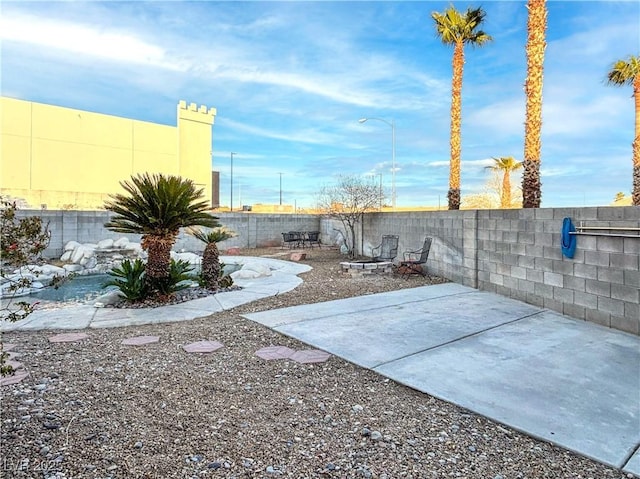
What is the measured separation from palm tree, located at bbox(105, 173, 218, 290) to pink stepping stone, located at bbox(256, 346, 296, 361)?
3.22 metres

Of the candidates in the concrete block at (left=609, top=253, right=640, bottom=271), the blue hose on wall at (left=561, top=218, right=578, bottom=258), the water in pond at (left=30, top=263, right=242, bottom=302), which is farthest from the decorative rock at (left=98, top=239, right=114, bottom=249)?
the concrete block at (left=609, top=253, right=640, bottom=271)

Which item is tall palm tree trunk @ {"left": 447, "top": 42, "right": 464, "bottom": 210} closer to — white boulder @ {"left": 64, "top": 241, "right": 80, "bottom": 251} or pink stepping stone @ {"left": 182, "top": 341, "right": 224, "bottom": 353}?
pink stepping stone @ {"left": 182, "top": 341, "right": 224, "bottom": 353}

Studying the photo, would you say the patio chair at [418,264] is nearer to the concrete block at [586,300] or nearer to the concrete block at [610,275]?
the concrete block at [586,300]

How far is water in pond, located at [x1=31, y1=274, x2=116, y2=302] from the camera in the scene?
288 inches

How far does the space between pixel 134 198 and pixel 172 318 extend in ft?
7.33

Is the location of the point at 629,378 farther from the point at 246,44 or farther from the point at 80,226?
the point at 80,226

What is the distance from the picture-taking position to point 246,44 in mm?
11008

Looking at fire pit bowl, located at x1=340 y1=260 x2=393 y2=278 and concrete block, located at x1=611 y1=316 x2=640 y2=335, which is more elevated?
fire pit bowl, located at x1=340 y1=260 x2=393 y2=278

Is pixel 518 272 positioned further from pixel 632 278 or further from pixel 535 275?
pixel 632 278

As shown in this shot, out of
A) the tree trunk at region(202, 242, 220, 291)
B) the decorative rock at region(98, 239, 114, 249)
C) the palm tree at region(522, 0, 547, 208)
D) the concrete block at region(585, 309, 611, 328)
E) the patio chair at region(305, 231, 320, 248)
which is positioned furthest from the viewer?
the patio chair at region(305, 231, 320, 248)

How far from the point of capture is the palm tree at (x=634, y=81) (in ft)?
47.6

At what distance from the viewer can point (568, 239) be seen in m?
5.90

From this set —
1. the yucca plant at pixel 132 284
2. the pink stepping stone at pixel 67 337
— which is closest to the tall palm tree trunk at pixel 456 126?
the yucca plant at pixel 132 284

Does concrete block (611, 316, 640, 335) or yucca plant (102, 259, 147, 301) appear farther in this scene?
yucca plant (102, 259, 147, 301)
